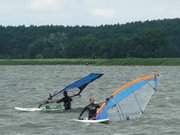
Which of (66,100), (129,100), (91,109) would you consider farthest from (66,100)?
(129,100)

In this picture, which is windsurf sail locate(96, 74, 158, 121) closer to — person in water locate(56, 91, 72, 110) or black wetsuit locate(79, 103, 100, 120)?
black wetsuit locate(79, 103, 100, 120)

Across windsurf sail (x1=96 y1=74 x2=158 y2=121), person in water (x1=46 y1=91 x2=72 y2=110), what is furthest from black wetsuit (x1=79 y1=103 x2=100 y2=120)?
person in water (x1=46 y1=91 x2=72 y2=110)

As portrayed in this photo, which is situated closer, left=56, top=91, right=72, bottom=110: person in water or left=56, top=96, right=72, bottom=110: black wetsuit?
left=56, top=91, right=72, bottom=110: person in water

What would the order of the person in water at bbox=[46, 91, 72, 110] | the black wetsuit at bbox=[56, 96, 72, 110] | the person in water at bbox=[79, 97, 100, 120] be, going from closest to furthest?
the person in water at bbox=[79, 97, 100, 120] < the person in water at bbox=[46, 91, 72, 110] < the black wetsuit at bbox=[56, 96, 72, 110]

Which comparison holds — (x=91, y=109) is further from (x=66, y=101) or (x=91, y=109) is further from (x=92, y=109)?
(x=66, y=101)

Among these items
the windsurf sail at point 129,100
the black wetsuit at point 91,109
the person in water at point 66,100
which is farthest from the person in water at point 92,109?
the person in water at point 66,100

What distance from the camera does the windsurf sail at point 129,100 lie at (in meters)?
37.0

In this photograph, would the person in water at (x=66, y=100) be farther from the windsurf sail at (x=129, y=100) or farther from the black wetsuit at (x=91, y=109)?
the black wetsuit at (x=91, y=109)

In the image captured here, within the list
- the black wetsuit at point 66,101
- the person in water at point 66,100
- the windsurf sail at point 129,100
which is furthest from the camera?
the black wetsuit at point 66,101

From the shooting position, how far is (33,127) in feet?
121

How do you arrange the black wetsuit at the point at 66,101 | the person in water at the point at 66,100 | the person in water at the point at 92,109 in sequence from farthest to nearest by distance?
1. the black wetsuit at the point at 66,101
2. the person in water at the point at 66,100
3. the person in water at the point at 92,109

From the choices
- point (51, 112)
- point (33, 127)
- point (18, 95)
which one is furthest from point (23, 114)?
point (18, 95)

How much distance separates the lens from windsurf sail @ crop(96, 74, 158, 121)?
121 ft

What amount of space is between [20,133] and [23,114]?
28.4 feet
